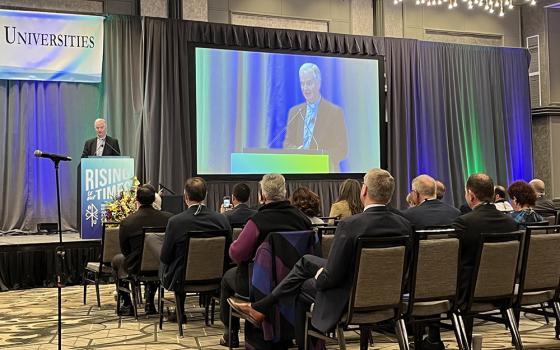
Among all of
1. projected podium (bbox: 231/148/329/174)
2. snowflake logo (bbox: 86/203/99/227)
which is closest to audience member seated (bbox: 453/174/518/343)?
snowflake logo (bbox: 86/203/99/227)

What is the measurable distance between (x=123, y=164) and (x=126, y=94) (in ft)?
7.58

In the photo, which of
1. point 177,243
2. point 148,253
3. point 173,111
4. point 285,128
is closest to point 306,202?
point 177,243

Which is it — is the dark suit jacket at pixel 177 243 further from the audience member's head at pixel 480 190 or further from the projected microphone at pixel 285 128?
the projected microphone at pixel 285 128

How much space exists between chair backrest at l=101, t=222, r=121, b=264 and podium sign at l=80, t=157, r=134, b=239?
5.45 ft

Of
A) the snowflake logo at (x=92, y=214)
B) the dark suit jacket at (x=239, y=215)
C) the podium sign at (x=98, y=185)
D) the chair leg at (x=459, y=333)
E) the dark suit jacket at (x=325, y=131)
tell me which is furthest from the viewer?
the dark suit jacket at (x=325, y=131)

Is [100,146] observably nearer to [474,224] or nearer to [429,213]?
[429,213]

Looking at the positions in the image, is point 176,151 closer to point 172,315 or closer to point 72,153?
point 72,153

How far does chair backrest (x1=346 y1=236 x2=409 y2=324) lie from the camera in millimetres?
3604

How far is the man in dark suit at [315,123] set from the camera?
1128 centimetres

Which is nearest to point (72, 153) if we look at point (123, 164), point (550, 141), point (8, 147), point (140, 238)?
point (8, 147)

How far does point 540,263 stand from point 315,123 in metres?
7.20

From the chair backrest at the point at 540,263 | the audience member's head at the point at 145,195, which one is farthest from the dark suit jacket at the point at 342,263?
the audience member's head at the point at 145,195

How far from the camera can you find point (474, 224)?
Result: 14.1ft

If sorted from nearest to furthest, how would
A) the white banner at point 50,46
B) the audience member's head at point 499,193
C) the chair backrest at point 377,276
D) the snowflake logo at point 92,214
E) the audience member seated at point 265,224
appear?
the chair backrest at point 377,276
the audience member seated at point 265,224
the audience member's head at point 499,193
the snowflake logo at point 92,214
the white banner at point 50,46
